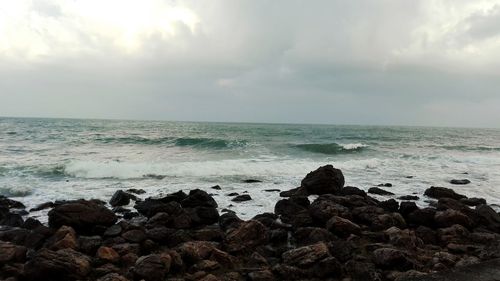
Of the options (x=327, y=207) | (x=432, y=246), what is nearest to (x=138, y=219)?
(x=327, y=207)

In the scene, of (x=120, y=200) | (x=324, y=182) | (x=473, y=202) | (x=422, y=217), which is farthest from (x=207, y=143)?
(x=422, y=217)

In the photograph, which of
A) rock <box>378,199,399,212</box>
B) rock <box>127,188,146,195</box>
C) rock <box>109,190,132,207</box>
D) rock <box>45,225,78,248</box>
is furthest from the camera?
rock <box>127,188,146,195</box>

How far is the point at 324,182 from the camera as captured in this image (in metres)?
12.2

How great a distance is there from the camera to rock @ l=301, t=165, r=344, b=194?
1212 centimetres

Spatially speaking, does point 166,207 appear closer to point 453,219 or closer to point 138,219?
point 138,219

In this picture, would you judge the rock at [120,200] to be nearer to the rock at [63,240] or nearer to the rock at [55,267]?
the rock at [63,240]

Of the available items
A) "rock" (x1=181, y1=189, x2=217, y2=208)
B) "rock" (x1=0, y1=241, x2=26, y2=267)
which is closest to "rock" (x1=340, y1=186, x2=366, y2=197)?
"rock" (x1=181, y1=189, x2=217, y2=208)

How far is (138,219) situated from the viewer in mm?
9375

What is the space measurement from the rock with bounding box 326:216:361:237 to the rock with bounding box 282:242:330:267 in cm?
145

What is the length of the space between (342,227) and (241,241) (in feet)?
7.08

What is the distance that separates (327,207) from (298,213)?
0.75 metres

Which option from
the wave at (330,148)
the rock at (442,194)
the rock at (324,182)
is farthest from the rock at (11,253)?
the wave at (330,148)

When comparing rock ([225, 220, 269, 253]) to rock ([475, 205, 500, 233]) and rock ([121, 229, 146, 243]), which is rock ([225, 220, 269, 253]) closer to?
rock ([121, 229, 146, 243])

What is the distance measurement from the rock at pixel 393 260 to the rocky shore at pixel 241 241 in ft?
0.05
